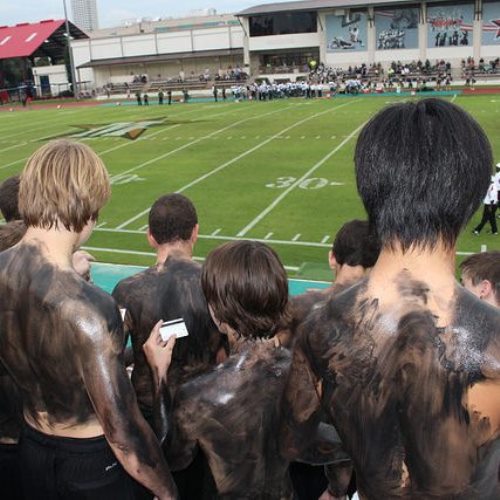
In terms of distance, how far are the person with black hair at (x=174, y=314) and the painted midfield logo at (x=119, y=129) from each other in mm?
21227

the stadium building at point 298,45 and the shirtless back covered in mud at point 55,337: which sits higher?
the stadium building at point 298,45

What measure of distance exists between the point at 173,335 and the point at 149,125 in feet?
86.7

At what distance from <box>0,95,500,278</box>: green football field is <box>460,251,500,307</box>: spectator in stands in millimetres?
1849

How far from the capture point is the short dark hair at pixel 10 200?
459 cm

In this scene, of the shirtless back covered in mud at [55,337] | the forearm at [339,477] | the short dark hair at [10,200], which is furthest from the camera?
the short dark hair at [10,200]

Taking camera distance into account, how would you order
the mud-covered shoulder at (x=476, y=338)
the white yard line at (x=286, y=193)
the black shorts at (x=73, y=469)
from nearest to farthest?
1. the mud-covered shoulder at (x=476, y=338)
2. the black shorts at (x=73, y=469)
3. the white yard line at (x=286, y=193)

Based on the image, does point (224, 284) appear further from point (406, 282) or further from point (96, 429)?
point (406, 282)

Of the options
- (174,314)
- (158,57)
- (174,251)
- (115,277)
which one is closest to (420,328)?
(174,314)

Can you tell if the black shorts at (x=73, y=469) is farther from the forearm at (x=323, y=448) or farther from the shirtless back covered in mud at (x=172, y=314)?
the shirtless back covered in mud at (x=172, y=314)

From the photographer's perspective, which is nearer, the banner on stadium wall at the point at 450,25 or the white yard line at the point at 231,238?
the white yard line at the point at 231,238

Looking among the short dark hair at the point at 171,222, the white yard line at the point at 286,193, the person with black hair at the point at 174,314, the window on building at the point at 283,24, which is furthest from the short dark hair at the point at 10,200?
the window on building at the point at 283,24

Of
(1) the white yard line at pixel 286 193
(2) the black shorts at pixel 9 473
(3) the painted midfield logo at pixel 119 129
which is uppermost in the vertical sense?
(2) the black shorts at pixel 9 473

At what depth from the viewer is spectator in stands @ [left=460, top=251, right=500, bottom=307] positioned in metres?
3.64

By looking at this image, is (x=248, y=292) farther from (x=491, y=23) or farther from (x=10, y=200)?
(x=491, y=23)
